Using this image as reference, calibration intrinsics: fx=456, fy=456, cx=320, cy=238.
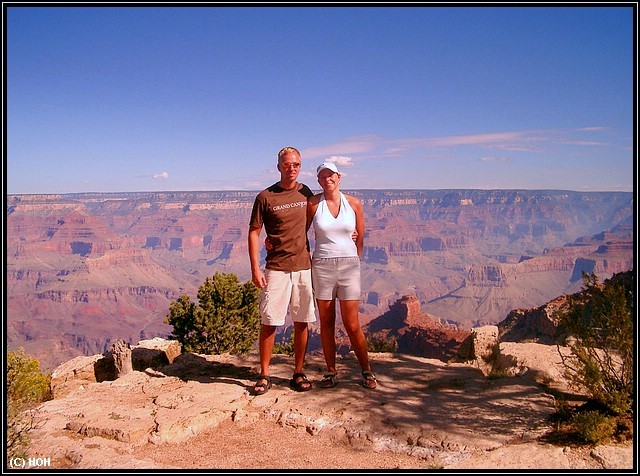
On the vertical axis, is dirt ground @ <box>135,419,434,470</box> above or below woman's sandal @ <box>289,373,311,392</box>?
below

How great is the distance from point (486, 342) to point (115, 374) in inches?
241

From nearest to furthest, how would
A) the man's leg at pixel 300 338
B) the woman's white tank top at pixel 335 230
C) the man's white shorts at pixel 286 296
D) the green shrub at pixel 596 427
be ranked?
the green shrub at pixel 596 427
the woman's white tank top at pixel 335 230
the man's white shorts at pixel 286 296
the man's leg at pixel 300 338

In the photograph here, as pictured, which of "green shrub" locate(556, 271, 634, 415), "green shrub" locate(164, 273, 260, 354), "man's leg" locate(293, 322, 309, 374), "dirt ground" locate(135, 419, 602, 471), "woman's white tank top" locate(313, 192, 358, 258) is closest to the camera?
"dirt ground" locate(135, 419, 602, 471)

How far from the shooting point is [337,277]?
4934 mm

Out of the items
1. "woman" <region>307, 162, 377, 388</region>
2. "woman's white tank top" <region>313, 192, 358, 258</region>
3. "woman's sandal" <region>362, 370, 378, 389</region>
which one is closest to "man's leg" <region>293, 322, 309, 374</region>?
"woman" <region>307, 162, 377, 388</region>

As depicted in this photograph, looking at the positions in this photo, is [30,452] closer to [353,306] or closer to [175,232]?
[353,306]

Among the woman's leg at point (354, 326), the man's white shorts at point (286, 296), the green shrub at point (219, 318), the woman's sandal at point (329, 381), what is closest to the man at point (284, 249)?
the man's white shorts at point (286, 296)

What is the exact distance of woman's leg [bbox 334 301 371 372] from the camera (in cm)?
495

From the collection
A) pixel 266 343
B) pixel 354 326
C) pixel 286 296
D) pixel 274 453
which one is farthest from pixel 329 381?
pixel 274 453

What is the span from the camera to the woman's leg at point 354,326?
16.2 ft

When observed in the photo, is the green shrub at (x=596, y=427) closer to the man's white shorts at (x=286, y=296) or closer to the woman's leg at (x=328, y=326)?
the woman's leg at (x=328, y=326)

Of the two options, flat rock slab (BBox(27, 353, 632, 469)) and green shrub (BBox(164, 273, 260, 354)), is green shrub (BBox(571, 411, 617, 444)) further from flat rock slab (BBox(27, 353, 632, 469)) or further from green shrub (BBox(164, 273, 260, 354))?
green shrub (BBox(164, 273, 260, 354))

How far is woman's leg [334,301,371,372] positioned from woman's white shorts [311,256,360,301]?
8cm

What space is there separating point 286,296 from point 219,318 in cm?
872
